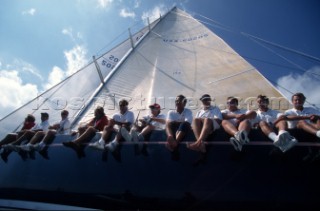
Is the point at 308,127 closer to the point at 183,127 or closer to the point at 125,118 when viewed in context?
the point at 183,127

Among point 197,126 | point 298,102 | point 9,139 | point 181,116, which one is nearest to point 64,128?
point 9,139

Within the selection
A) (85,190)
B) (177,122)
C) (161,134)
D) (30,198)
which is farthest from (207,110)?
(30,198)

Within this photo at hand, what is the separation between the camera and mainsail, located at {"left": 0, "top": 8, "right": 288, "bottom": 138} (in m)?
8.11

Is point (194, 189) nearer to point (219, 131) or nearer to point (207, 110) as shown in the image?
point (219, 131)

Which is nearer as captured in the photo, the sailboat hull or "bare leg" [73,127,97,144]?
the sailboat hull

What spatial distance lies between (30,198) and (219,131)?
3800 mm

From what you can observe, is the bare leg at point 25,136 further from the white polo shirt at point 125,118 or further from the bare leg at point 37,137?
the white polo shirt at point 125,118

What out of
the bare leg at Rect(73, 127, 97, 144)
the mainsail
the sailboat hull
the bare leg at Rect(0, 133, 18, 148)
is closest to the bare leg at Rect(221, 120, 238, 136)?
the sailboat hull

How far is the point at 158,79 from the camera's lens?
30.0 feet

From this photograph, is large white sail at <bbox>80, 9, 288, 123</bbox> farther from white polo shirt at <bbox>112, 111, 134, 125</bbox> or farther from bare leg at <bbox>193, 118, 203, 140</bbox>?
bare leg at <bbox>193, 118, 203, 140</bbox>

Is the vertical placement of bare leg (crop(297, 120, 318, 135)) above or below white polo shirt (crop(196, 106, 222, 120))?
below

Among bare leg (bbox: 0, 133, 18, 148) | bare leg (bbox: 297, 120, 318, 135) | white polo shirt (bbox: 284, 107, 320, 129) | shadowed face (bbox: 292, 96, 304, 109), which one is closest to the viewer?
bare leg (bbox: 297, 120, 318, 135)

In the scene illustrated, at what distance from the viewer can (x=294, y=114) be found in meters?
4.40

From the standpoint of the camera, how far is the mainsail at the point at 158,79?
811cm
